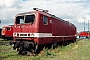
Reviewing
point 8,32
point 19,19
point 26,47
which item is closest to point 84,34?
point 8,32

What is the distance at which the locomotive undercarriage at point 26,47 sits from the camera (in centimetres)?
1376

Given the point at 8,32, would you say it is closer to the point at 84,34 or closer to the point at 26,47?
the point at 26,47

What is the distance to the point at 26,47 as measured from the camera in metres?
13.8

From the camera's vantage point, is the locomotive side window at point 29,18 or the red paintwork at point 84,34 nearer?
the locomotive side window at point 29,18

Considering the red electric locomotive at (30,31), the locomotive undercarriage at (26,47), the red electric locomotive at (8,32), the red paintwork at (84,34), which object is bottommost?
the red paintwork at (84,34)

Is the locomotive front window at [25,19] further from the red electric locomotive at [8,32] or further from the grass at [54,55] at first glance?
the red electric locomotive at [8,32]

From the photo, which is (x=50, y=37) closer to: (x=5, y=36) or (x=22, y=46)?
(x=22, y=46)

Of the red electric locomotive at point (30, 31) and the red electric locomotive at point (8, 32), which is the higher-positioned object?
the red electric locomotive at point (30, 31)

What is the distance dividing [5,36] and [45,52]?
88.8 ft

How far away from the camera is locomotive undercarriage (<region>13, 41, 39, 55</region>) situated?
1376 cm

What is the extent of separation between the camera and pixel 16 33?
14.8 metres

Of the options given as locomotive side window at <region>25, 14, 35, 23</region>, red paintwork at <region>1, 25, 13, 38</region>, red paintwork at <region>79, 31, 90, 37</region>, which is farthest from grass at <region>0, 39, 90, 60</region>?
red paintwork at <region>79, 31, 90, 37</region>

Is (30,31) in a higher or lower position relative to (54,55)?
higher

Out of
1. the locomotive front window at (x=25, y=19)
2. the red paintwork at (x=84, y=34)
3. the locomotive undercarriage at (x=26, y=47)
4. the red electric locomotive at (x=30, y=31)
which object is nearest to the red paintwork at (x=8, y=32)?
the red electric locomotive at (x=30, y=31)
